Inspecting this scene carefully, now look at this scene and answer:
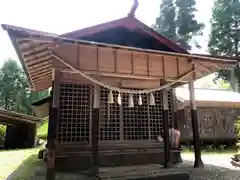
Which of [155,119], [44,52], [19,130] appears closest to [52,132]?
[44,52]

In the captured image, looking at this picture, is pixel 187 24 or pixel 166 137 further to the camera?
pixel 187 24

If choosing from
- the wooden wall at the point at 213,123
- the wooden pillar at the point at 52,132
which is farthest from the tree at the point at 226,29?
the wooden pillar at the point at 52,132

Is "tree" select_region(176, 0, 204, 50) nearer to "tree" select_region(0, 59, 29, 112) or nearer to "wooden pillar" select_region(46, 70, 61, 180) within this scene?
"tree" select_region(0, 59, 29, 112)

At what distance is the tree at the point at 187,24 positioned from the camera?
103 feet

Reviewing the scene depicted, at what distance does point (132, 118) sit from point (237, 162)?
4.24m

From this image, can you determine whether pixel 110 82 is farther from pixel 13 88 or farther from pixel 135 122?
pixel 13 88

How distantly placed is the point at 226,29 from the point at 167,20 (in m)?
7.69

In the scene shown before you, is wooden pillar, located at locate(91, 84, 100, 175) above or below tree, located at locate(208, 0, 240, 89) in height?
below

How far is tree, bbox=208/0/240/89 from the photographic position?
1124 inches

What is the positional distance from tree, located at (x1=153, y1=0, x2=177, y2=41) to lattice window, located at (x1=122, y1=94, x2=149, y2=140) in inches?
938

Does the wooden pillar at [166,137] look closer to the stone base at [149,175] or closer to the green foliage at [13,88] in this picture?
the stone base at [149,175]

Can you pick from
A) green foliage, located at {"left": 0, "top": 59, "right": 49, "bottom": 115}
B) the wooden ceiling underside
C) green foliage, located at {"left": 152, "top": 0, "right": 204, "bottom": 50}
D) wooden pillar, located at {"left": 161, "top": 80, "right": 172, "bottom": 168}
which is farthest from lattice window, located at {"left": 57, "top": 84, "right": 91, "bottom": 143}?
green foliage, located at {"left": 0, "top": 59, "right": 49, "bottom": 115}

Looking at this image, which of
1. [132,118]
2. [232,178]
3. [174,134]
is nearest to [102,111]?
[132,118]

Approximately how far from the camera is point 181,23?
3170 centimetres
